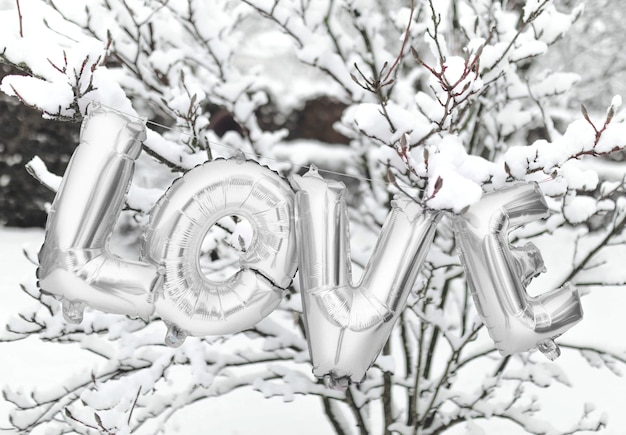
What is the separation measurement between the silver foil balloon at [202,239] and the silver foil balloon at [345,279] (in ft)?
0.18

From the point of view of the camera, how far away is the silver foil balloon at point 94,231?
127cm

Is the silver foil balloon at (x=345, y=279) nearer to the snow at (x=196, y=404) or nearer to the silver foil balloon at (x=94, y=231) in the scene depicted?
the silver foil balloon at (x=94, y=231)

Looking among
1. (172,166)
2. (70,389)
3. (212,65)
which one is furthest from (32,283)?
(212,65)

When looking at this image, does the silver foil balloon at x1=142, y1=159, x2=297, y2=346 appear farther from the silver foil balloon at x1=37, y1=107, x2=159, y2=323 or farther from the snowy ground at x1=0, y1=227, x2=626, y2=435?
the snowy ground at x1=0, y1=227, x2=626, y2=435

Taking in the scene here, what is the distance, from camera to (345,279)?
1.39 metres

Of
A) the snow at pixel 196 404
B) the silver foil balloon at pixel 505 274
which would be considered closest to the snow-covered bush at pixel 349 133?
the silver foil balloon at pixel 505 274

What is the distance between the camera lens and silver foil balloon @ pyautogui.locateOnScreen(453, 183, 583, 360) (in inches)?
53.3

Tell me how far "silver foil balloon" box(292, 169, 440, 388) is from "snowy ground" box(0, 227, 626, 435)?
6.66 feet

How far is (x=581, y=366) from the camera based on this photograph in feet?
14.5

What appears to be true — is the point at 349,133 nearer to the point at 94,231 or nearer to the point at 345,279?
the point at 345,279

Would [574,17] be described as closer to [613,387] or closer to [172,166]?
[172,166]

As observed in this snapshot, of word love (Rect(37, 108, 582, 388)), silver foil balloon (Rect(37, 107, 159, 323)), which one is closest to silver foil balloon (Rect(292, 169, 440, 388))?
word love (Rect(37, 108, 582, 388))

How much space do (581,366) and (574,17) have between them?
288cm

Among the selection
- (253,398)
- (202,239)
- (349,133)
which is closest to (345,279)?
(202,239)
